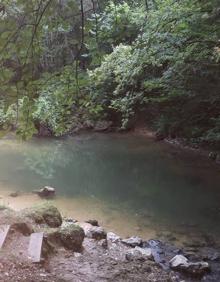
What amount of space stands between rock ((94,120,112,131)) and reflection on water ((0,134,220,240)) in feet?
7.69

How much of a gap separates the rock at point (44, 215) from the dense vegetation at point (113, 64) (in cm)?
124

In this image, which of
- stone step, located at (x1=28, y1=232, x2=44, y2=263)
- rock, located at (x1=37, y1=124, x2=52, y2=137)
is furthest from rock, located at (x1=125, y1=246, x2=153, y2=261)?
rock, located at (x1=37, y1=124, x2=52, y2=137)

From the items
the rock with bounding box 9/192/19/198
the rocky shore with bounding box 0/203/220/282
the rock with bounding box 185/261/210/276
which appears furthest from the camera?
the rock with bounding box 9/192/19/198

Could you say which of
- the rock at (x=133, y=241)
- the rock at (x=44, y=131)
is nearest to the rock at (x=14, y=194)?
the rock at (x=133, y=241)

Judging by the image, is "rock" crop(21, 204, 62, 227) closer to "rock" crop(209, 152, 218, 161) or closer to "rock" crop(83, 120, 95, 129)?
"rock" crop(209, 152, 218, 161)

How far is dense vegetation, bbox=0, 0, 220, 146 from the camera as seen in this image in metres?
2.49

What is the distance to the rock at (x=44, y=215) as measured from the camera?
17.7ft

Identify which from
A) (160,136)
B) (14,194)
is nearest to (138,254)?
(14,194)

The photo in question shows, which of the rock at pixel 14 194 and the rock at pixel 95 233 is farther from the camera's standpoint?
the rock at pixel 14 194

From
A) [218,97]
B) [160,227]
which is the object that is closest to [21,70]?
[160,227]

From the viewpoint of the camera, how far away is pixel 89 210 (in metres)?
7.61

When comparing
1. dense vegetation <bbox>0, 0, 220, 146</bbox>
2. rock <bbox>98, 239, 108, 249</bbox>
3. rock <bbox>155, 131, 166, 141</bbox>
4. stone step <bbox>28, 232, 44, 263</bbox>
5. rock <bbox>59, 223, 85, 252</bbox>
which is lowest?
rock <bbox>98, 239, 108, 249</bbox>

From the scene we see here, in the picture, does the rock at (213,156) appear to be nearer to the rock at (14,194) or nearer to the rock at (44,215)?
the rock at (14,194)

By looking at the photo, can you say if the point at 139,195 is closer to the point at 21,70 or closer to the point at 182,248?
the point at 182,248
